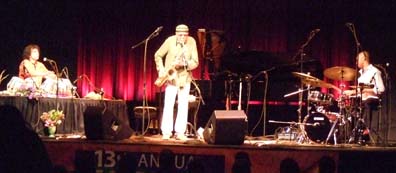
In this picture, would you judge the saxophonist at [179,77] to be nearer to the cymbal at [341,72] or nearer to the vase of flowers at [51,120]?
the vase of flowers at [51,120]

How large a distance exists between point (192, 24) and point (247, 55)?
463 centimetres

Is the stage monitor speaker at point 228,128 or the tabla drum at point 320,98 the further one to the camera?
the tabla drum at point 320,98

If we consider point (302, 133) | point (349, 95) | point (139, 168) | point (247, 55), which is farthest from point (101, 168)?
point (349, 95)

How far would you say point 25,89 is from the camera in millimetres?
11227

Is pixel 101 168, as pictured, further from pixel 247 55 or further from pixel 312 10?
pixel 312 10

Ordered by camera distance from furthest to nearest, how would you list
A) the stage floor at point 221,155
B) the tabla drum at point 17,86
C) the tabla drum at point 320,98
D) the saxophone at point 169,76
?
the tabla drum at point 17,86
the tabla drum at point 320,98
the saxophone at point 169,76
the stage floor at point 221,155

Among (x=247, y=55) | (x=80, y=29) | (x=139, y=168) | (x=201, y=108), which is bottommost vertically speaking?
(x=139, y=168)

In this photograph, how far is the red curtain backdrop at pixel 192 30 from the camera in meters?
13.4

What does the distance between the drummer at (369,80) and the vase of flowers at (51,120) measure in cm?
573

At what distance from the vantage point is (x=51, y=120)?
10.8m

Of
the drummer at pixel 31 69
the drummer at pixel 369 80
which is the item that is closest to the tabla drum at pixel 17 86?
the drummer at pixel 31 69

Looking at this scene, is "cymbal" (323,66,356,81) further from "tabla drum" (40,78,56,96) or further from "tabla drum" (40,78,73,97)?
"tabla drum" (40,78,56,96)

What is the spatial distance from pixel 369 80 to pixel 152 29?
587cm

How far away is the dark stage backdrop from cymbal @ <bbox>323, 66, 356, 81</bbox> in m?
2.78
